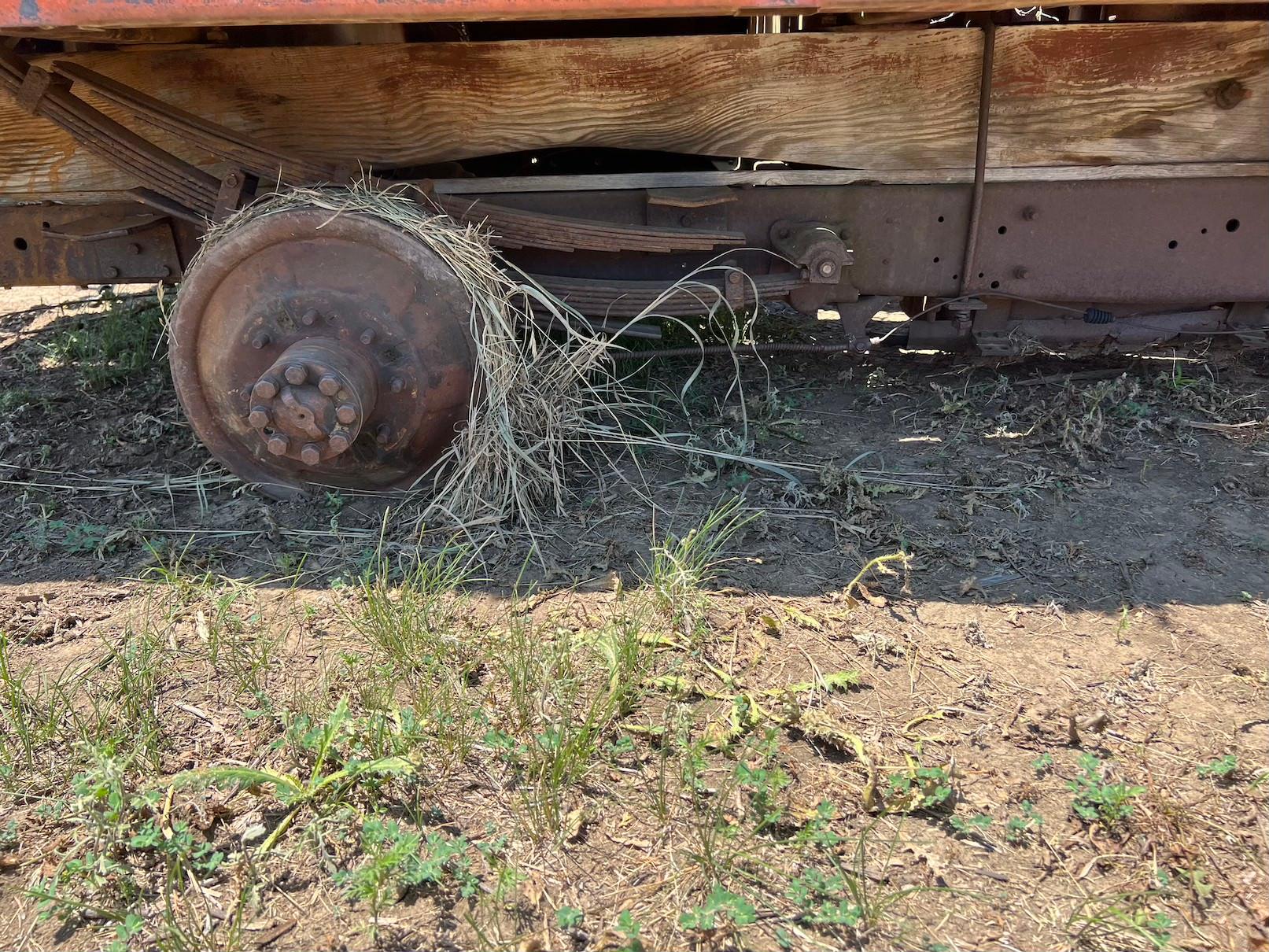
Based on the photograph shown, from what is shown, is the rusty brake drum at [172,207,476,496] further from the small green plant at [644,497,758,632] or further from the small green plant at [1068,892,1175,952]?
the small green plant at [1068,892,1175,952]

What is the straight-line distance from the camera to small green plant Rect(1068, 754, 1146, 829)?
1787 millimetres

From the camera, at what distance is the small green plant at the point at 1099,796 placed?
1.79 m

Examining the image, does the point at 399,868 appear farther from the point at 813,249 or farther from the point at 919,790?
the point at 813,249

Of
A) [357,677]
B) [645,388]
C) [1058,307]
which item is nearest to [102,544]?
[357,677]

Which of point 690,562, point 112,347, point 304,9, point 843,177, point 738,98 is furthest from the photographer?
point 112,347

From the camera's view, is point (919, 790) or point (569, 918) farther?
point (919, 790)

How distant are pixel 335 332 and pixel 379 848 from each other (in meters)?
1.68

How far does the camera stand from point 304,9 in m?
2.22

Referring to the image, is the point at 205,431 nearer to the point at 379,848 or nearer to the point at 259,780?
the point at 259,780

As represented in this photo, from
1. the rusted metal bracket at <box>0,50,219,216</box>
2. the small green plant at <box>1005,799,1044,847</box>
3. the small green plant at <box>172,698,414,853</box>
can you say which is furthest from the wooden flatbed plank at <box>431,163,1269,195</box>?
the small green plant at <box>1005,799,1044,847</box>

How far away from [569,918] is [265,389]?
5.95ft

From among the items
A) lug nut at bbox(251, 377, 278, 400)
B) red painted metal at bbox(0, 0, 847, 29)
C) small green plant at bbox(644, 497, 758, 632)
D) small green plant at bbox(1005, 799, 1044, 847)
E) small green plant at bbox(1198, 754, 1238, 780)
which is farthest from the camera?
lug nut at bbox(251, 377, 278, 400)

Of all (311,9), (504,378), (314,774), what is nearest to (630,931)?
(314,774)

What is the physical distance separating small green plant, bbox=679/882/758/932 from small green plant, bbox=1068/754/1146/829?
764 mm
